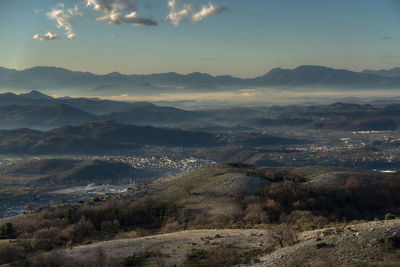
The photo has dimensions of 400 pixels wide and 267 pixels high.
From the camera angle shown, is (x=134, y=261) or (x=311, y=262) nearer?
(x=311, y=262)

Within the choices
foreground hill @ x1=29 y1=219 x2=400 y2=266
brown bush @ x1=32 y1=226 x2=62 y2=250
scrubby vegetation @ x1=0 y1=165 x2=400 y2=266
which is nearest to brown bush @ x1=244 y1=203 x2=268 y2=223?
scrubby vegetation @ x1=0 y1=165 x2=400 y2=266

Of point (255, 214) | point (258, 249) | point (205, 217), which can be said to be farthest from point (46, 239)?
point (255, 214)

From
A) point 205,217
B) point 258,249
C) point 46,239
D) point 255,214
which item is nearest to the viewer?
point 258,249

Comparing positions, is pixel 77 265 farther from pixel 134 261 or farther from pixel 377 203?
pixel 377 203

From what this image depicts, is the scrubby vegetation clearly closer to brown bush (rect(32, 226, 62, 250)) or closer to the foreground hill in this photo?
brown bush (rect(32, 226, 62, 250))

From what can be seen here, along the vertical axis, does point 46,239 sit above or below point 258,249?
below

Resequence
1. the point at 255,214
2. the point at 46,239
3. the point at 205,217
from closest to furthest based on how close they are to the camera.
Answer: the point at 46,239, the point at 255,214, the point at 205,217

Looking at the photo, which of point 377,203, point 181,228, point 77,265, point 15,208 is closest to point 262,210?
point 181,228

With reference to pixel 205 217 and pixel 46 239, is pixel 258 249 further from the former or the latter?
pixel 46 239

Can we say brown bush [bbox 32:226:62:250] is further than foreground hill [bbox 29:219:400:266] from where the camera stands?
Yes

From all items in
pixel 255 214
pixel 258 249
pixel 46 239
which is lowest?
pixel 46 239

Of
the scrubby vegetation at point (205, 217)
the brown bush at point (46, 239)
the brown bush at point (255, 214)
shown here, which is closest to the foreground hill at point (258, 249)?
the brown bush at point (46, 239)
